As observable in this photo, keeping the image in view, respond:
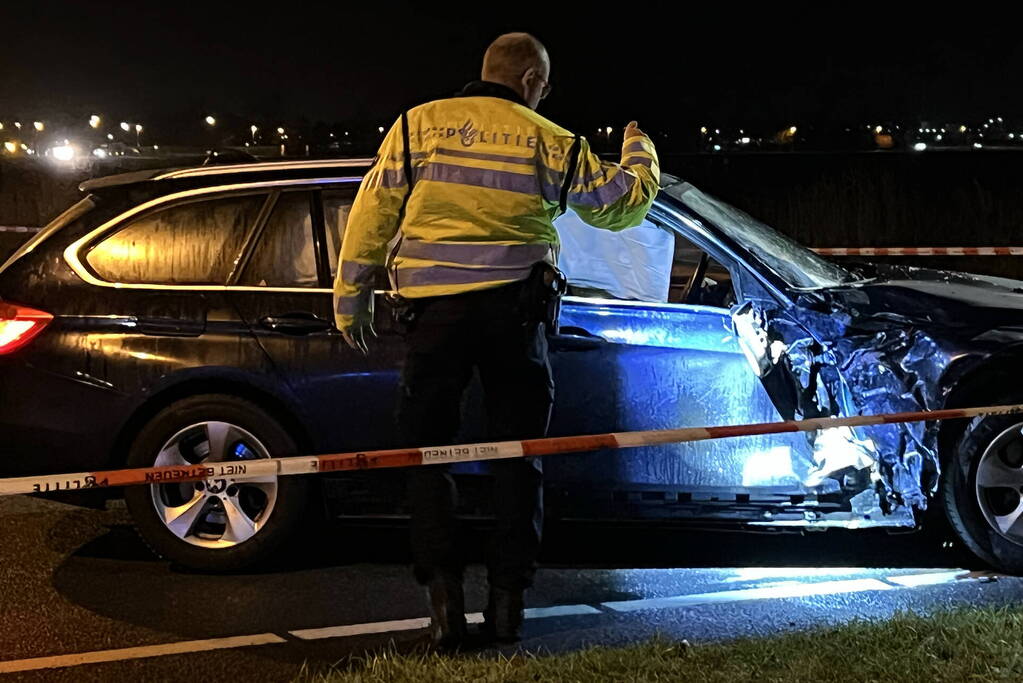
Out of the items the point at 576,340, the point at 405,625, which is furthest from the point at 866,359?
the point at 405,625

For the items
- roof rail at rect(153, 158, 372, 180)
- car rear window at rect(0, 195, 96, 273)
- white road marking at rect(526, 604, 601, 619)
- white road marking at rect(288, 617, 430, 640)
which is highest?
roof rail at rect(153, 158, 372, 180)

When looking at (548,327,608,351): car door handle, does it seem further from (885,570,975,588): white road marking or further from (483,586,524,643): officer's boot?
(885,570,975,588): white road marking

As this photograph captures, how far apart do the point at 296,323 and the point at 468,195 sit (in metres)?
1.18

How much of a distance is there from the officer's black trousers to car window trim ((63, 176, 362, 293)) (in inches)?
38.4

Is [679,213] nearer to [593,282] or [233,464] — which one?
[593,282]

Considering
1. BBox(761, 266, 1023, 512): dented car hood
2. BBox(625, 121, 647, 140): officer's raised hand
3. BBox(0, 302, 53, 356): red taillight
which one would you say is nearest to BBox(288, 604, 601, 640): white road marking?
BBox(761, 266, 1023, 512): dented car hood

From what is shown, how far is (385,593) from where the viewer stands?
407 cm

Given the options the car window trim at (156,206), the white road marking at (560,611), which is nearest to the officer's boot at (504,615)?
the white road marking at (560,611)

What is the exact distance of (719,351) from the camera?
4.00m

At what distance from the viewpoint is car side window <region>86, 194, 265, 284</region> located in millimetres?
4199

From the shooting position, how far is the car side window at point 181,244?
4199mm

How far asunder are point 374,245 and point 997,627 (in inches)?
88.9

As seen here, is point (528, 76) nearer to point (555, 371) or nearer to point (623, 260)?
point (623, 260)

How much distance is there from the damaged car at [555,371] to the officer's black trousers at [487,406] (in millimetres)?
565
